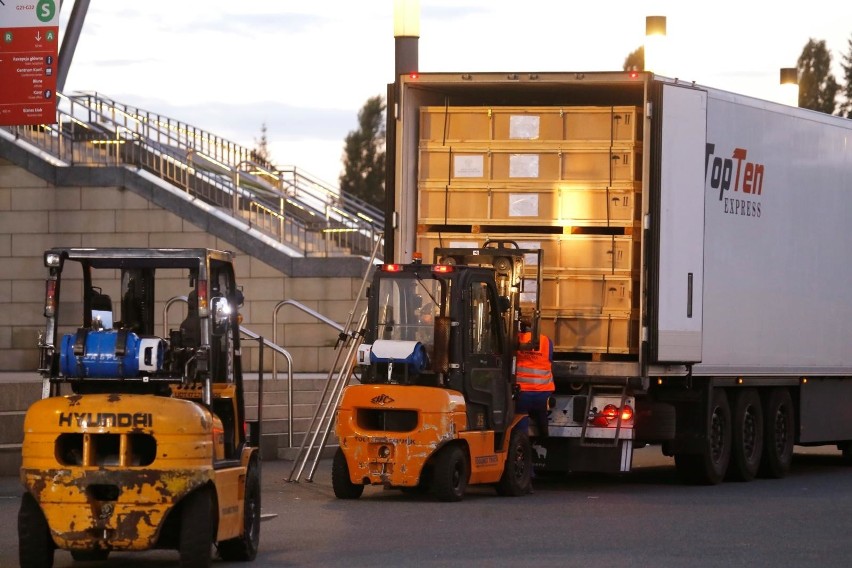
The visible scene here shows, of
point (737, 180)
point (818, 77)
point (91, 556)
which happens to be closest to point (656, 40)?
point (737, 180)

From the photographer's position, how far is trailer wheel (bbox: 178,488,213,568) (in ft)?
36.0

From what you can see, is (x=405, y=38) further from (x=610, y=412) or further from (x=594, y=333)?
(x=610, y=412)

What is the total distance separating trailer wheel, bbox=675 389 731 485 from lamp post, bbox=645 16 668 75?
407cm

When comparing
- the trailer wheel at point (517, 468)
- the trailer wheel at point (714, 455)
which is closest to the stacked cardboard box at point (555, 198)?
the trailer wheel at point (517, 468)

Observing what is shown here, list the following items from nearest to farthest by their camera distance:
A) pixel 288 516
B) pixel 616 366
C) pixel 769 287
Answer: pixel 288 516
pixel 616 366
pixel 769 287

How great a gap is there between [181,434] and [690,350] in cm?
850

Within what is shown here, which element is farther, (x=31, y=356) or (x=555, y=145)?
(x=31, y=356)

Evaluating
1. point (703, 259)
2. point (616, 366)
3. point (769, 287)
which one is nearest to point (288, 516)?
point (616, 366)

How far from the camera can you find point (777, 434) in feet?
67.9

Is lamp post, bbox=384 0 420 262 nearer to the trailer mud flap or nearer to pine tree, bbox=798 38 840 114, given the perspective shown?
the trailer mud flap

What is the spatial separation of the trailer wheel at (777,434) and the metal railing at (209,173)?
10.7 m

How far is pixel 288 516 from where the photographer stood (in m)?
15.2

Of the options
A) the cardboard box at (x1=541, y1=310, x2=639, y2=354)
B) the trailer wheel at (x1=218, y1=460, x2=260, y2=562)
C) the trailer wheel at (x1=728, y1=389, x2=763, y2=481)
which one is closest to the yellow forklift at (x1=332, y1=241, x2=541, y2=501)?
the cardboard box at (x1=541, y1=310, x2=639, y2=354)

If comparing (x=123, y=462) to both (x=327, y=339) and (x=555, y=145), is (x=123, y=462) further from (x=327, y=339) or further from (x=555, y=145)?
(x=327, y=339)
